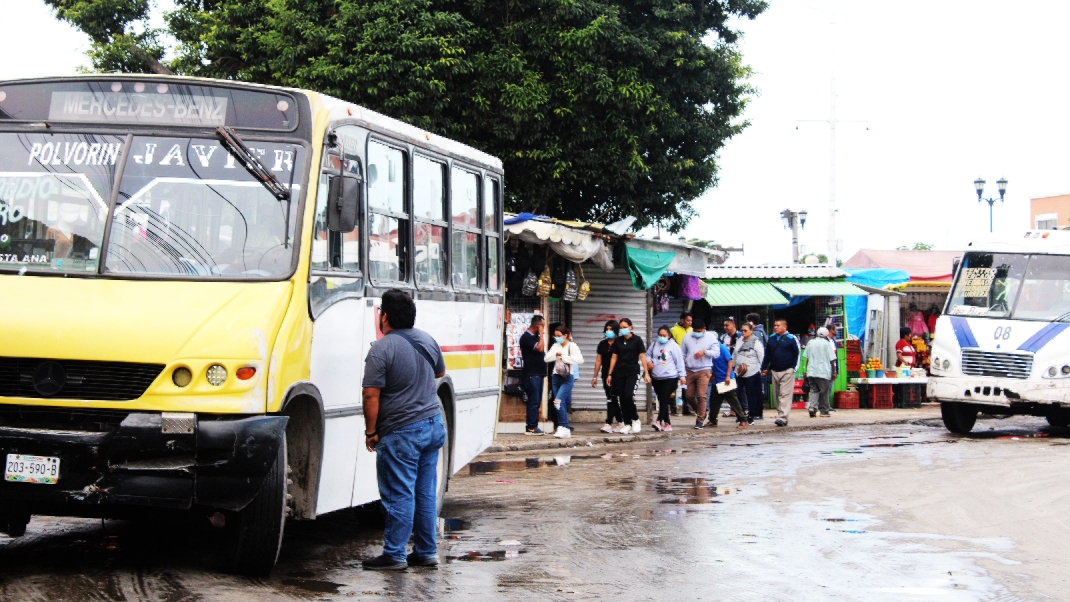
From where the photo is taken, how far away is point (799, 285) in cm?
2817

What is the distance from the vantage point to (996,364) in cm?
1977

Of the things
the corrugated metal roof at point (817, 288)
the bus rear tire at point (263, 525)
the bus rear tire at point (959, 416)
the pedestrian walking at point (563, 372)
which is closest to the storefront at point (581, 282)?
the pedestrian walking at point (563, 372)

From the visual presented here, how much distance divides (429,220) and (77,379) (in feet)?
12.7

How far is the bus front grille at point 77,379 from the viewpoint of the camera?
698cm

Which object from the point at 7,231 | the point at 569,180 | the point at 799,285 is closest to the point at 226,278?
the point at 7,231

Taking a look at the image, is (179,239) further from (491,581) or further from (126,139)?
(491,581)

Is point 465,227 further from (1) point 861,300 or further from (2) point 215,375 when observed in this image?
(1) point 861,300

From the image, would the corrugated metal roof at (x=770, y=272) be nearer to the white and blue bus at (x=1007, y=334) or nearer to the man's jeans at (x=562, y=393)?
the white and blue bus at (x=1007, y=334)

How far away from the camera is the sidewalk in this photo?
727 inches

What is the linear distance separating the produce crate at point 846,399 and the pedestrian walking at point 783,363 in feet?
19.5

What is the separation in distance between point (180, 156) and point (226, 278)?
0.89m

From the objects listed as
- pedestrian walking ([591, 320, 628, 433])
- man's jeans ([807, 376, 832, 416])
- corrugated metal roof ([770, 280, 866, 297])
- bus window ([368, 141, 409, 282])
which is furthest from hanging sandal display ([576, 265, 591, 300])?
bus window ([368, 141, 409, 282])

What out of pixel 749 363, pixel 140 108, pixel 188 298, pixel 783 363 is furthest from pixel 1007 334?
pixel 188 298

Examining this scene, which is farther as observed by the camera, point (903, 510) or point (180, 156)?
point (903, 510)
